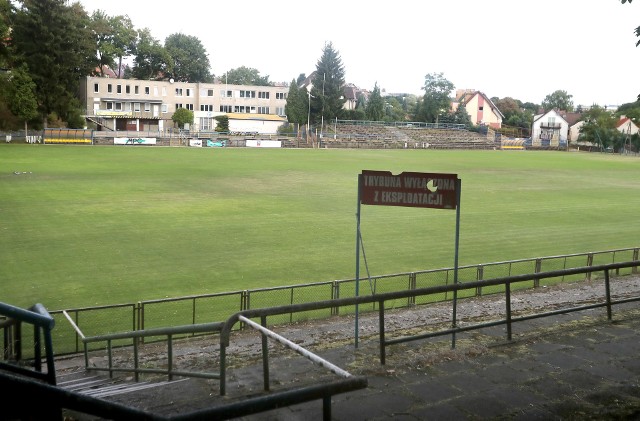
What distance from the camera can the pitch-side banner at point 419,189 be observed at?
856 cm

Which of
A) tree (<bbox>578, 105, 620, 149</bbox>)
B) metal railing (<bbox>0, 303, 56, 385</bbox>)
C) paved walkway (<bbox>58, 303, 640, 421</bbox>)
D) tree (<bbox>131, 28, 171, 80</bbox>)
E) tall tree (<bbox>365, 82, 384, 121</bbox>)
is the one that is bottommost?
paved walkway (<bbox>58, 303, 640, 421</bbox>)

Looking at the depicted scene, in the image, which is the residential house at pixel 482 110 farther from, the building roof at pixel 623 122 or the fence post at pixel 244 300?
the fence post at pixel 244 300

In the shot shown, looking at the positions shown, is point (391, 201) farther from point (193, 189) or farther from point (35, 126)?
point (35, 126)

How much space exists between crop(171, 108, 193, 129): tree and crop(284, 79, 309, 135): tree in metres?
16.9

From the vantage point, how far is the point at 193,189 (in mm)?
39469

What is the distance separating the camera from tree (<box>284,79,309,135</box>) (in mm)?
106500

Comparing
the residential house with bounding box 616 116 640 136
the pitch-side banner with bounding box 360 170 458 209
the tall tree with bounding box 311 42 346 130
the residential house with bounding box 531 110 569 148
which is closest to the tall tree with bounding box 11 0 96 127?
the tall tree with bounding box 311 42 346 130

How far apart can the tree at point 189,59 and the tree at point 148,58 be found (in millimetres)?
4008

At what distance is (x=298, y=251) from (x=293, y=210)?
9390 millimetres

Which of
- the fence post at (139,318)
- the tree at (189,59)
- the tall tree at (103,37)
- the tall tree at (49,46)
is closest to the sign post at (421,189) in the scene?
the fence post at (139,318)

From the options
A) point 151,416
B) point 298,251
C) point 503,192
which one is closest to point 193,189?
point 298,251

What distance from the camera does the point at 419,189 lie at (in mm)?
8609

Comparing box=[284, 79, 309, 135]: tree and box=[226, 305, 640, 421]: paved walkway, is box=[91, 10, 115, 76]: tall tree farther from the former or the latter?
box=[226, 305, 640, 421]: paved walkway

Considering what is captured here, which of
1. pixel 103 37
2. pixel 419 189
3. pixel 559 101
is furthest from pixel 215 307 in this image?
pixel 559 101
